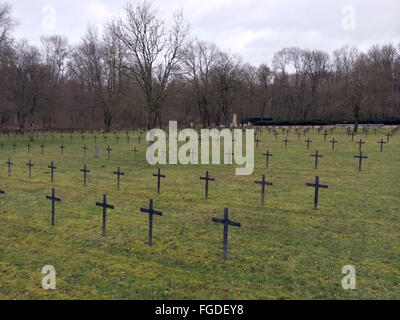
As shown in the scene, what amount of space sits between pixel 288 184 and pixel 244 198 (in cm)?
331

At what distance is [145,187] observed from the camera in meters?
14.7

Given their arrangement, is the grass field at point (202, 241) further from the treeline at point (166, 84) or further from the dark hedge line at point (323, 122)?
the dark hedge line at point (323, 122)

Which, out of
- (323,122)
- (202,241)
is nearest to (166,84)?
(202,241)

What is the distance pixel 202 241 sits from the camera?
27.3 ft

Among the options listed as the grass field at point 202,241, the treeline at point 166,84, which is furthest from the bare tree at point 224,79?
the grass field at point 202,241

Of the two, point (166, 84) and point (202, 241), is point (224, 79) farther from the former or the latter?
point (202, 241)

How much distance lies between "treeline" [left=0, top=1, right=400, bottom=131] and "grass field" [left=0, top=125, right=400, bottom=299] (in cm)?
1224

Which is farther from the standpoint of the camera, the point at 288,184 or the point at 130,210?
the point at 288,184

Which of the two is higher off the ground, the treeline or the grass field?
the treeline

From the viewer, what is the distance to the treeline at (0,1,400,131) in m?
24.8

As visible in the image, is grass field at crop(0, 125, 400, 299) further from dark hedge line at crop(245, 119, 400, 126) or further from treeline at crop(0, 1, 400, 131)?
dark hedge line at crop(245, 119, 400, 126)

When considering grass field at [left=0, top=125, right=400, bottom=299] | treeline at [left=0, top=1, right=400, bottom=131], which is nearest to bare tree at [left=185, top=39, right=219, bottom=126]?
treeline at [left=0, top=1, right=400, bottom=131]
